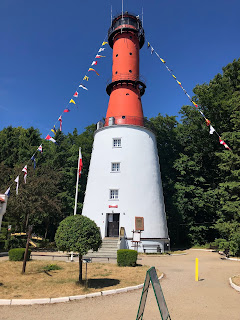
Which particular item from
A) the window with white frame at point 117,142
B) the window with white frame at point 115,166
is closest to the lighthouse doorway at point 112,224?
the window with white frame at point 115,166

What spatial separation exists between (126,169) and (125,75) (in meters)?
11.3

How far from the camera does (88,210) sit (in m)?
25.9

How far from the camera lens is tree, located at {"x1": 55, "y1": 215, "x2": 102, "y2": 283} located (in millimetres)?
10125

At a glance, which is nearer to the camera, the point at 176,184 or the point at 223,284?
the point at 223,284

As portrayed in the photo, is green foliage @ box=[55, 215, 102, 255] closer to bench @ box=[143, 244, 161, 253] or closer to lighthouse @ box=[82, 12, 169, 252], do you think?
lighthouse @ box=[82, 12, 169, 252]

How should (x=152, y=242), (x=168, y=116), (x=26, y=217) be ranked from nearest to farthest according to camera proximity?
(x=152, y=242)
(x=26, y=217)
(x=168, y=116)

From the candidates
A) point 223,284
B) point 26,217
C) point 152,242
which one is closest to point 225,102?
point 152,242

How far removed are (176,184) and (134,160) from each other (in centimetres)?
1102

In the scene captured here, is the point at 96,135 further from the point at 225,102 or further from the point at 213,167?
the point at 213,167

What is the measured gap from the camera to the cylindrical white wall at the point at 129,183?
24391 mm

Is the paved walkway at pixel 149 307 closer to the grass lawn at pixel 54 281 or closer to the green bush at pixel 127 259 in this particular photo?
the grass lawn at pixel 54 281

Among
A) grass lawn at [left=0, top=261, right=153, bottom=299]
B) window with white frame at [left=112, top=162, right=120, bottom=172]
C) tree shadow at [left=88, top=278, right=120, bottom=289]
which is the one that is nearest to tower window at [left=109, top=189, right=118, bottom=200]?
window with white frame at [left=112, top=162, right=120, bottom=172]

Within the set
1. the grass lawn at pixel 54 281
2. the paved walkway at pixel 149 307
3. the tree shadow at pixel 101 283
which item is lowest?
the paved walkway at pixel 149 307

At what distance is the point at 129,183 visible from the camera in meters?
25.1
